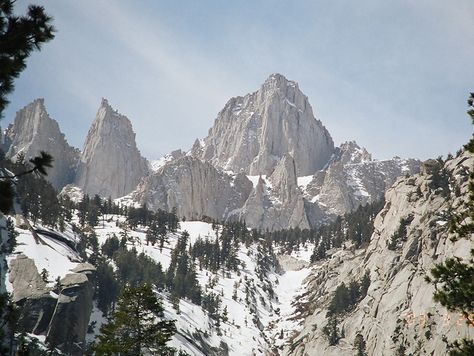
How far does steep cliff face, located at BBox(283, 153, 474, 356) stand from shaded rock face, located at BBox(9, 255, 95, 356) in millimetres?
42080

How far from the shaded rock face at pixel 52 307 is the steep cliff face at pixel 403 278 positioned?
138ft

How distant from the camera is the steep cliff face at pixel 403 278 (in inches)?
2753

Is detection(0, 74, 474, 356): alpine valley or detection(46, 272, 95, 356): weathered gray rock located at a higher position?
detection(0, 74, 474, 356): alpine valley

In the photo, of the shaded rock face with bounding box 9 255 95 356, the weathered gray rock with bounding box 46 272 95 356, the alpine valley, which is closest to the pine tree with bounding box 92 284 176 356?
the alpine valley

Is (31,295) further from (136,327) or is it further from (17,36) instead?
(17,36)

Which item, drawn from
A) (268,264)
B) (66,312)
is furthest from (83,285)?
(268,264)

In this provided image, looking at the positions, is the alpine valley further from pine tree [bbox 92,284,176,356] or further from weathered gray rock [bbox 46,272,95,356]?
pine tree [bbox 92,284,176,356]

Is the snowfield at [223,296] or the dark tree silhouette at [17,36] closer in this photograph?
the dark tree silhouette at [17,36]

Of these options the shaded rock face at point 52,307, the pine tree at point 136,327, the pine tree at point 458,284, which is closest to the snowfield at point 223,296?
the shaded rock face at point 52,307

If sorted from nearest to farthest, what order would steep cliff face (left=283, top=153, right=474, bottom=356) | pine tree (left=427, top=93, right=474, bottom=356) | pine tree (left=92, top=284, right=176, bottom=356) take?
pine tree (left=427, top=93, right=474, bottom=356) → pine tree (left=92, top=284, right=176, bottom=356) → steep cliff face (left=283, top=153, right=474, bottom=356)

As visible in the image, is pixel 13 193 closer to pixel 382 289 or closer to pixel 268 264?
pixel 382 289

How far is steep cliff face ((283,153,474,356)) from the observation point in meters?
69.9

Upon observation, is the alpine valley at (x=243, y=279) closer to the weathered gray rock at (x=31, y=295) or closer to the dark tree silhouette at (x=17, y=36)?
the weathered gray rock at (x=31, y=295)

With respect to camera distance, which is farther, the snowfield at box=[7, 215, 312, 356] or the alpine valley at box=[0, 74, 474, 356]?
the snowfield at box=[7, 215, 312, 356]
